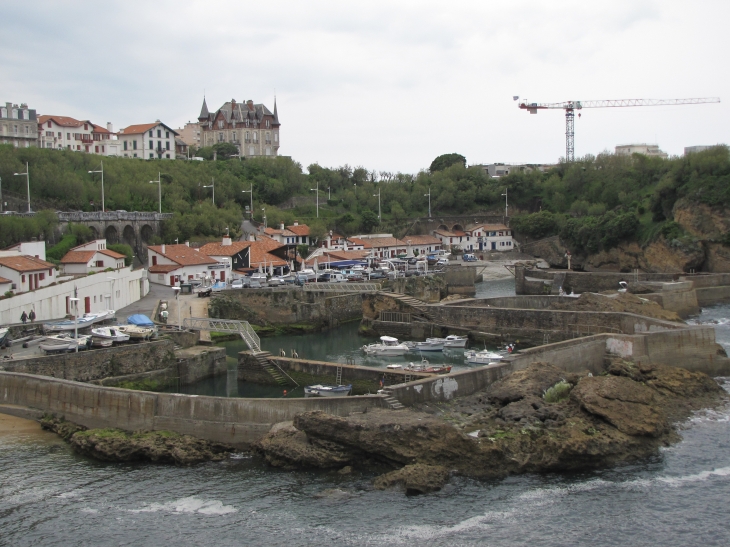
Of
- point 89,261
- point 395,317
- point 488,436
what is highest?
point 89,261

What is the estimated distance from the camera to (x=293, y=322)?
56562mm

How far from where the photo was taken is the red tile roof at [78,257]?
56816 mm

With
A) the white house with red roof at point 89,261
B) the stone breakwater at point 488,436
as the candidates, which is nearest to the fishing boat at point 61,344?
the stone breakwater at point 488,436

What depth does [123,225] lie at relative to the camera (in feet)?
251

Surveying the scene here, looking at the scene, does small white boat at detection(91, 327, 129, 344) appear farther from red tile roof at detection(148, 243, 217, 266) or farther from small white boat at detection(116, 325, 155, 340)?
red tile roof at detection(148, 243, 217, 266)

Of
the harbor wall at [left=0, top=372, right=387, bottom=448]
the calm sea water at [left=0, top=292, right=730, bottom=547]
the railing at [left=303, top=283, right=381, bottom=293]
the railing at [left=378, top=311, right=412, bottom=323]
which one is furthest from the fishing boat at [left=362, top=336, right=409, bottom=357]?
the calm sea water at [left=0, top=292, right=730, bottom=547]

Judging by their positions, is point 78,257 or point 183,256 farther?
point 183,256

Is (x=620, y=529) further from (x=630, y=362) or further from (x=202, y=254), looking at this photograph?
(x=202, y=254)

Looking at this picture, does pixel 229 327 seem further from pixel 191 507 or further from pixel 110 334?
pixel 191 507

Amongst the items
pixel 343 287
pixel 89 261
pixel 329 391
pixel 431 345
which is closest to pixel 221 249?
pixel 343 287

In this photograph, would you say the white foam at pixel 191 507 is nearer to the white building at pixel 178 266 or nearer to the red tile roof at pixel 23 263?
the red tile roof at pixel 23 263

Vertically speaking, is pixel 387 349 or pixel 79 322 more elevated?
pixel 79 322

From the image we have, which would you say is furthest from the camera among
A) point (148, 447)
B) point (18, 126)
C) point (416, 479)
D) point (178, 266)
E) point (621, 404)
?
point (18, 126)

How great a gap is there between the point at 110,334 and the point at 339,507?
1961 cm
